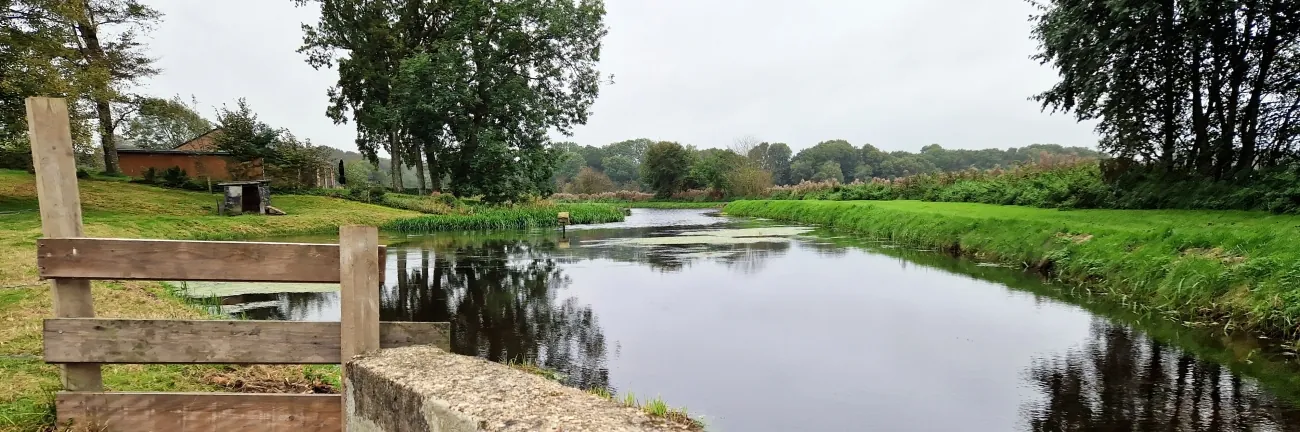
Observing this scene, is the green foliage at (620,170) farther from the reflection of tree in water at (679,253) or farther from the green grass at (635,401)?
the green grass at (635,401)

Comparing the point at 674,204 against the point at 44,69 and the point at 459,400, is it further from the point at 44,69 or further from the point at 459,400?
the point at 459,400

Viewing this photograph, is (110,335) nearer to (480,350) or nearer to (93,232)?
(480,350)

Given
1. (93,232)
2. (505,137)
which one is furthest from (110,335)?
(505,137)

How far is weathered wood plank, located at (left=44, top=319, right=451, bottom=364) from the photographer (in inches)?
128

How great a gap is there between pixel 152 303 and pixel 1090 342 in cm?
1041

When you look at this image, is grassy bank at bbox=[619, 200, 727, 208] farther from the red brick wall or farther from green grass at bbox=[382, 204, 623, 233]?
the red brick wall

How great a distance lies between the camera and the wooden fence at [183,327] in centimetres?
320

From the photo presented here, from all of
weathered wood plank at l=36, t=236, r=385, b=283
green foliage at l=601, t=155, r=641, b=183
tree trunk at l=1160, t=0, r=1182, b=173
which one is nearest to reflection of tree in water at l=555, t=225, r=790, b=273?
tree trunk at l=1160, t=0, r=1182, b=173

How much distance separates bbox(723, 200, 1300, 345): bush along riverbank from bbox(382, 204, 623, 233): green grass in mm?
17632

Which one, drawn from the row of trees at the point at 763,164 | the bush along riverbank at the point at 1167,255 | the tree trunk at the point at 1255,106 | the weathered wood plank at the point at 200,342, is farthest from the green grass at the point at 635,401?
the row of trees at the point at 763,164

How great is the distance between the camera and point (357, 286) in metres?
3.11

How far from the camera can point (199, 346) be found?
3.29 m

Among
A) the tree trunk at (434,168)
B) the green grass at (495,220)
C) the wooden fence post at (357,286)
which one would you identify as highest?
the tree trunk at (434,168)

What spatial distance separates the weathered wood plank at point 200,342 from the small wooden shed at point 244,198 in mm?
24666
